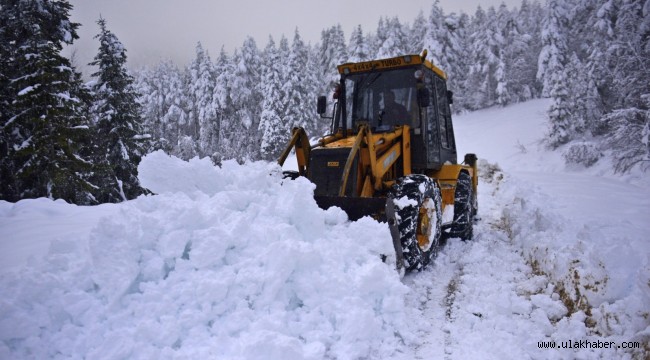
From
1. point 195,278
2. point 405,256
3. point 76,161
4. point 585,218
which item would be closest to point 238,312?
point 195,278

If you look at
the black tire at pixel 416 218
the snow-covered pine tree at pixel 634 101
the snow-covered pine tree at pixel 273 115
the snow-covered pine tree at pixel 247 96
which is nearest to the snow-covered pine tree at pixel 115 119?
the black tire at pixel 416 218

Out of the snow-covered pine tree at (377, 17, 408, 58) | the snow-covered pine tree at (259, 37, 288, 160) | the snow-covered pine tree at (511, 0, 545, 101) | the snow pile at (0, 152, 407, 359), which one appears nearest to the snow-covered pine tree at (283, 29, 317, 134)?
the snow-covered pine tree at (259, 37, 288, 160)

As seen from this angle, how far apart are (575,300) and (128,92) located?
1794cm

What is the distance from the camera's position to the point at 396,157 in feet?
18.3

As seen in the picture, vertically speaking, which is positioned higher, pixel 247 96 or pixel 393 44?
pixel 393 44

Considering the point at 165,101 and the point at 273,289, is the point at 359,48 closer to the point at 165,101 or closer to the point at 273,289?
the point at 273,289

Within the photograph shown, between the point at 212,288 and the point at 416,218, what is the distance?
2596mm

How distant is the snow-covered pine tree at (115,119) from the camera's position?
52.6 feet

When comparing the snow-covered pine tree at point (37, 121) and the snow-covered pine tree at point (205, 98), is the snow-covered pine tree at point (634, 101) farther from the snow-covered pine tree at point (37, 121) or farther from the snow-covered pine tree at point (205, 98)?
the snow-covered pine tree at point (205, 98)

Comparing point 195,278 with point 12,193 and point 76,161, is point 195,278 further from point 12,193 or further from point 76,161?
point 12,193

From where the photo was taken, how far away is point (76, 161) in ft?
37.4

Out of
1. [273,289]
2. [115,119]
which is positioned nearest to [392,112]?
[273,289]

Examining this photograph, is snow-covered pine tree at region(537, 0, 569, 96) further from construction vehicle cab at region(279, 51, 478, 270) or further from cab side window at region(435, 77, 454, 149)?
construction vehicle cab at region(279, 51, 478, 270)

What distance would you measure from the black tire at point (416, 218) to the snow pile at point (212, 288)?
0.57 m
